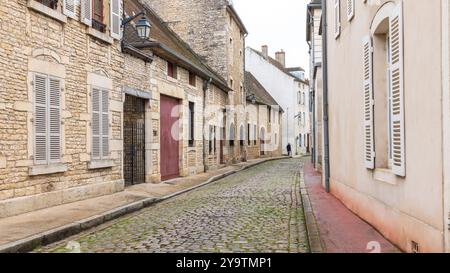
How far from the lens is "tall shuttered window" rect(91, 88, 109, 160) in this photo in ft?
36.4

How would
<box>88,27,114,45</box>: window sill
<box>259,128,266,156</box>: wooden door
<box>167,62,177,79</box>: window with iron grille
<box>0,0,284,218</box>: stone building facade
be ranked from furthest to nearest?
1. <box>259,128,266,156</box>: wooden door
2. <box>167,62,177,79</box>: window with iron grille
3. <box>88,27,114,45</box>: window sill
4. <box>0,0,284,218</box>: stone building facade

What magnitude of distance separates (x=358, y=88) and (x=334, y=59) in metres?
2.86

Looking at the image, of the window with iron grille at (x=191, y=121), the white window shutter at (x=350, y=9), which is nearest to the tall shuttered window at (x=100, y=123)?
the white window shutter at (x=350, y=9)

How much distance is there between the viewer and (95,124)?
11.1 m

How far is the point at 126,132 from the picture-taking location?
1377 centimetres

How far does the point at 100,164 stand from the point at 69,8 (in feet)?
11.6

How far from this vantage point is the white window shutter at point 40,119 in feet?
29.3

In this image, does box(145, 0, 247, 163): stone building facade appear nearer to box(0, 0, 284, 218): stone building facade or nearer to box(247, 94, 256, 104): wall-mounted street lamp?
box(247, 94, 256, 104): wall-mounted street lamp

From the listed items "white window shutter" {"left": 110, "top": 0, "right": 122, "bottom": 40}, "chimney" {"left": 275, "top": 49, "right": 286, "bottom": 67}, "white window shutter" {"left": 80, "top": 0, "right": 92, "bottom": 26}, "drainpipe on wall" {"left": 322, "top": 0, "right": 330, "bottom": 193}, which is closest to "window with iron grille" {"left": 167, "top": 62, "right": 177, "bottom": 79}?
"white window shutter" {"left": 110, "top": 0, "right": 122, "bottom": 40}

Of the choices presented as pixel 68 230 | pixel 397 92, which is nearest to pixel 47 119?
pixel 68 230

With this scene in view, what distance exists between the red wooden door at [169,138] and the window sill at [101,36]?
4.21 m

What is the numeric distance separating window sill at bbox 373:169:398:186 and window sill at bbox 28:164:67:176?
5908 millimetres

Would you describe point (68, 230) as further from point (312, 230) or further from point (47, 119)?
point (312, 230)
